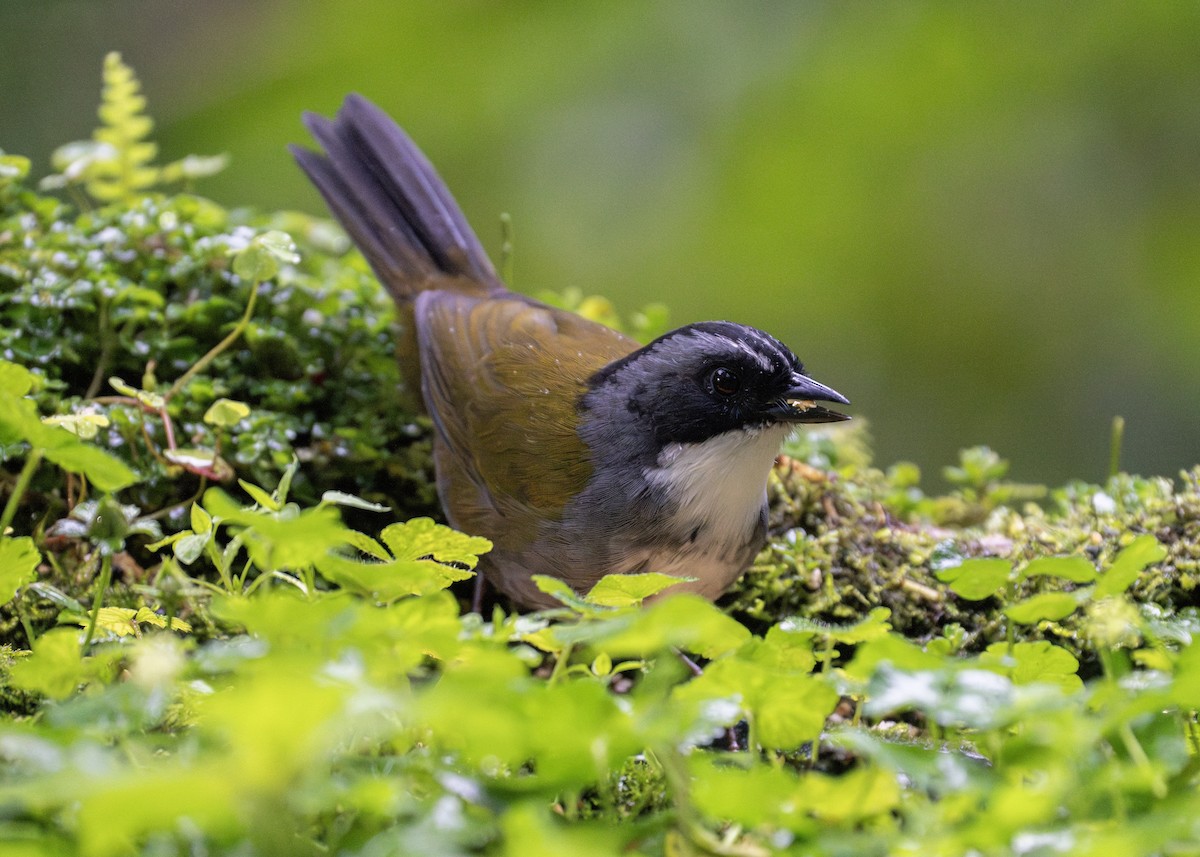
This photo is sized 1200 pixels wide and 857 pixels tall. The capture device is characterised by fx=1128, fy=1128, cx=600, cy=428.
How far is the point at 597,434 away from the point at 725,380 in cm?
46

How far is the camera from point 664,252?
8016 mm

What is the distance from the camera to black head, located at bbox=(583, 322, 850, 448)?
3.41 metres

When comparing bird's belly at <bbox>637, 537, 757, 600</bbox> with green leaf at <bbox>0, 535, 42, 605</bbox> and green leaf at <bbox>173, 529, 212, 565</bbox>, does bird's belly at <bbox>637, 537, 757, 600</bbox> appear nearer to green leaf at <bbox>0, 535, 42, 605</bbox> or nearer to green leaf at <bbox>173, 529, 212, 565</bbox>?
green leaf at <bbox>173, 529, 212, 565</bbox>

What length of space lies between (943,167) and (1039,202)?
71cm

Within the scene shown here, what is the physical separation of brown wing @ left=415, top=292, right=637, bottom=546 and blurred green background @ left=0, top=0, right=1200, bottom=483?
3598 mm

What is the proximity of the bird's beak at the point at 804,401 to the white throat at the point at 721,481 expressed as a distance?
0.08m

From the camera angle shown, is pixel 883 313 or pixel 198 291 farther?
pixel 883 313

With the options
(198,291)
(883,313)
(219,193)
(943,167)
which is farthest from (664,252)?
(198,291)

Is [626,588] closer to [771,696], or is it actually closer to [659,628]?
[771,696]

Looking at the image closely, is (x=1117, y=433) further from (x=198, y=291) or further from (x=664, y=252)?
(x=664, y=252)

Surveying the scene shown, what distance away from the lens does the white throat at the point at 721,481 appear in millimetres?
3381

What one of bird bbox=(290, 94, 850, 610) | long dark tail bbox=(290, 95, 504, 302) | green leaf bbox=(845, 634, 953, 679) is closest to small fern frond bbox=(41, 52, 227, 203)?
long dark tail bbox=(290, 95, 504, 302)

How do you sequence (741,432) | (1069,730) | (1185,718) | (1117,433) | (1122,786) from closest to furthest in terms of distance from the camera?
1. (1069,730)
2. (1122,786)
3. (1185,718)
4. (741,432)
5. (1117,433)

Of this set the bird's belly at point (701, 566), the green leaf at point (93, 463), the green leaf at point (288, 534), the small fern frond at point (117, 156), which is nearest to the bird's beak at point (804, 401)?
the bird's belly at point (701, 566)
